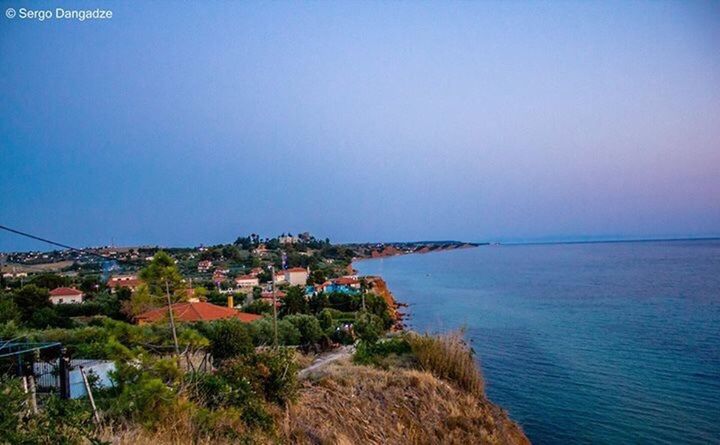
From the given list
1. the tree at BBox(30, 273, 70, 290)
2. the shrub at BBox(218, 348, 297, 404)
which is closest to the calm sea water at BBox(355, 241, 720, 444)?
the shrub at BBox(218, 348, 297, 404)

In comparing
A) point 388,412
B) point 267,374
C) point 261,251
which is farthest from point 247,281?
point 267,374

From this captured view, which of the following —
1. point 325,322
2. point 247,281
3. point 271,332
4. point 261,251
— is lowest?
point 325,322

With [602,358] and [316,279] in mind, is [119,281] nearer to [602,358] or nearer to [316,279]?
[316,279]

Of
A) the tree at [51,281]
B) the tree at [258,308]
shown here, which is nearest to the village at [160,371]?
the tree at [258,308]

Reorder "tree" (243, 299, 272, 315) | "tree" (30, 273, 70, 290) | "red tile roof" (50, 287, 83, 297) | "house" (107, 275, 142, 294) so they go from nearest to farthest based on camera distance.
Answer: "tree" (243, 299, 272, 315), "red tile roof" (50, 287, 83, 297), "tree" (30, 273, 70, 290), "house" (107, 275, 142, 294)

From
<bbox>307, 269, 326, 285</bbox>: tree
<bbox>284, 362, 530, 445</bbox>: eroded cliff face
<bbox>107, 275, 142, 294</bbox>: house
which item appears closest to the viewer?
<bbox>284, 362, 530, 445</bbox>: eroded cliff face

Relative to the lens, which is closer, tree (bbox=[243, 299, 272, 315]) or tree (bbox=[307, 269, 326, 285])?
tree (bbox=[243, 299, 272, 315])

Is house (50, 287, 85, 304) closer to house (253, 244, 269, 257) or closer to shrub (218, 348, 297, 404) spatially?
shrub (218, 348, 297, 404)
